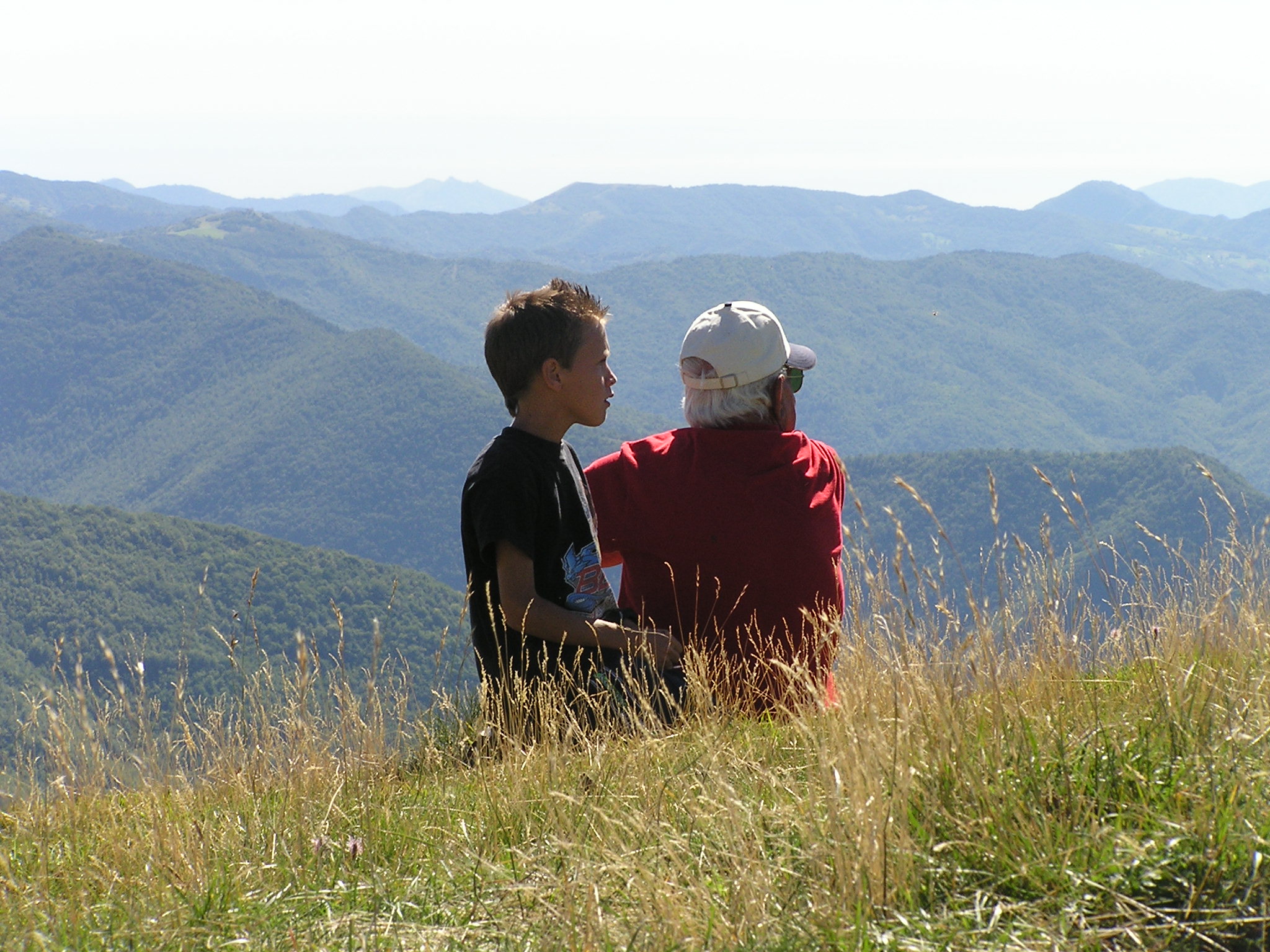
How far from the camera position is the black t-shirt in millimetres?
2221

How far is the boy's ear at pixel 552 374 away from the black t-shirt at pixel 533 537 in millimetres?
119

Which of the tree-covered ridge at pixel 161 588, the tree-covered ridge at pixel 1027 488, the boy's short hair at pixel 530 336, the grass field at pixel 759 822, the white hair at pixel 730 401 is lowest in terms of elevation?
the tree-covered ridge at pixel 161 588

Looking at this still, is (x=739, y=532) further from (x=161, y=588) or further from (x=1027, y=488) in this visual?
(x=1027, y=488)

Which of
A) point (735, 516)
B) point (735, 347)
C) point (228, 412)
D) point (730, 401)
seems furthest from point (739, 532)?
point (228, 412)

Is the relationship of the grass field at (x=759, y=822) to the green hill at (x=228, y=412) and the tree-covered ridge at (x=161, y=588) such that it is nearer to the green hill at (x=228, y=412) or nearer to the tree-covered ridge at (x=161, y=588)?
the tree-covered ridge at (x=161, y=588)

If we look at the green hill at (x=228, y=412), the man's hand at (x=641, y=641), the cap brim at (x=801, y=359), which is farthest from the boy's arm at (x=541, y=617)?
the green hill at (x=228, y=412)

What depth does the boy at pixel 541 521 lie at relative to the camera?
7.29ft

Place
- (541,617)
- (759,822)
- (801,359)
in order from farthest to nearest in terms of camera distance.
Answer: (801,359), (541,617), (759,822)

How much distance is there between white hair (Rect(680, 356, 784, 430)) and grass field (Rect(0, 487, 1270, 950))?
1.74 feet

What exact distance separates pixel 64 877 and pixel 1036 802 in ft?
4.81

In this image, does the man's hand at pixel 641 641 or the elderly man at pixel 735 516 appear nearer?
the man's hand at pixel 641 641

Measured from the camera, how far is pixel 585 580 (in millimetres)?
2359

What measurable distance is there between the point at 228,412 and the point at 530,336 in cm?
16175

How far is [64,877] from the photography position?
5.67ft
